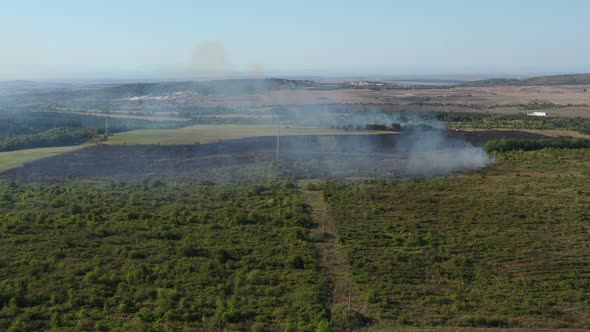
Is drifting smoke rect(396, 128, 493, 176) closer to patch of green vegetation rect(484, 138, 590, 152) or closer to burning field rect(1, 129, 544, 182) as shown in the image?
burning field rect(1, 129, 544, 182)

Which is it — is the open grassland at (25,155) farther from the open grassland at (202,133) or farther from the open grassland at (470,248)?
the open grassland at (470,248)

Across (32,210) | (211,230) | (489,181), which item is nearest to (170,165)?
(32,210)

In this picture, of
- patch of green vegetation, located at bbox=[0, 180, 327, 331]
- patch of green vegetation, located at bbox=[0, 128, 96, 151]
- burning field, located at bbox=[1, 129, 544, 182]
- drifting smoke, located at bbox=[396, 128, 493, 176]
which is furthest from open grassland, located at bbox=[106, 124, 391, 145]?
patch of green vegetation, located at bbox=[0, 180, 327, 331]

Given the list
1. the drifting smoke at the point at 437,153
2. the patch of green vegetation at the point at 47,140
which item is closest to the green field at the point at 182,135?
the patch of green vegetation at the point at 47,140

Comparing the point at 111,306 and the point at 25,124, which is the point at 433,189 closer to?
the point at 111,306

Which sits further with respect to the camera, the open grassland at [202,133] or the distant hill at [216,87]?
the distant hill at [216,87]

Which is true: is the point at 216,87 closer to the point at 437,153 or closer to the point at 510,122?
the point at 510,122
